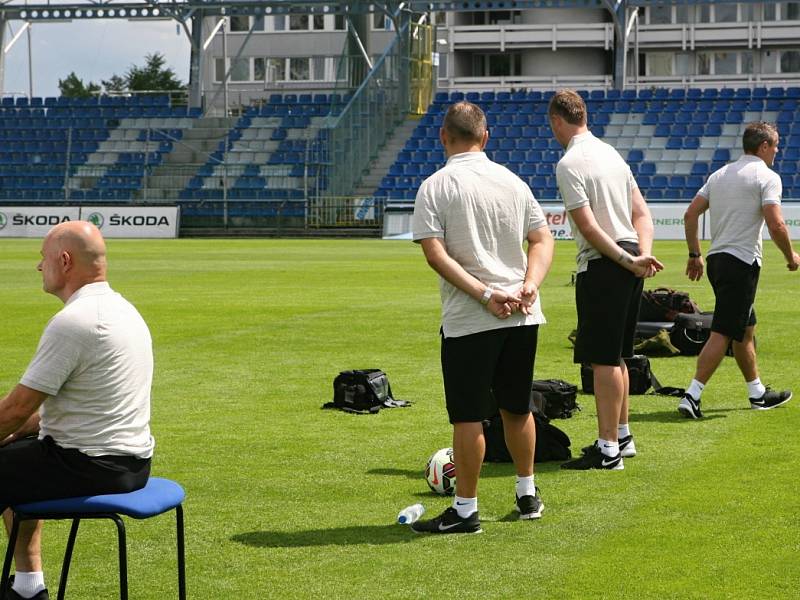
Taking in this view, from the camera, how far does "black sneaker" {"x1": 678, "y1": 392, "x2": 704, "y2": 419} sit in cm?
1017

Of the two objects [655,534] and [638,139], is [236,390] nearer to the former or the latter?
[655,534]

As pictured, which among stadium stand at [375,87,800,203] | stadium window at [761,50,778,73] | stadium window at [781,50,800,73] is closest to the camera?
stadium stand at [375,87,800,203]

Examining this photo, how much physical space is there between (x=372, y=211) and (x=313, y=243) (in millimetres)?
4883

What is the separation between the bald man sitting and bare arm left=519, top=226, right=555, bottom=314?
2101 mm

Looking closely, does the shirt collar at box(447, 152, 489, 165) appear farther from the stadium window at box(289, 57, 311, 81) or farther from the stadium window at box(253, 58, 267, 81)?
the stadium window at box(253, 58, 267, 81)

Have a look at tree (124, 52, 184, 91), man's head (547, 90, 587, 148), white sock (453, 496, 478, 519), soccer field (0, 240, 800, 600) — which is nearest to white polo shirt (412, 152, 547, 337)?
white sock (453, 496, 478, 519)

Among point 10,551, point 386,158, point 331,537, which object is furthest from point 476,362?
point 386,158

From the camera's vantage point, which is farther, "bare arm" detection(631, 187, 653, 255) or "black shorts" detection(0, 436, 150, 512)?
"bare arm" detection(631, 187, 653, 255)

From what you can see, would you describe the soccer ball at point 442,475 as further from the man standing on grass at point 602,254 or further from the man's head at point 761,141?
the man's head at point 761,141

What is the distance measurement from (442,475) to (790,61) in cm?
7838

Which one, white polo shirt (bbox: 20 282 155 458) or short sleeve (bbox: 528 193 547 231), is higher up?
short sleeve (bbox: 528 193 547 231)

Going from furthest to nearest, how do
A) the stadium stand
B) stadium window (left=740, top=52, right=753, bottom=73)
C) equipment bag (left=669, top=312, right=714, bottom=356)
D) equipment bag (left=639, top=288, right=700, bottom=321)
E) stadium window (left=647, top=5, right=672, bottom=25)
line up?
1. stadium window (left=647, top=5, right=672, bottom=25)
2. stadium window (left=740, top=52, right=753, bottom=73)
3. the stadium stand
4. equipment bag (left=639, top=288, right=700, bottom=321)
5. equipment bag (left=669, top=312, right=714, bottom=356)

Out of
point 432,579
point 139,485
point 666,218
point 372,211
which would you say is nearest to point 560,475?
point 432,579

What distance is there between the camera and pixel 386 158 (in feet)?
169
